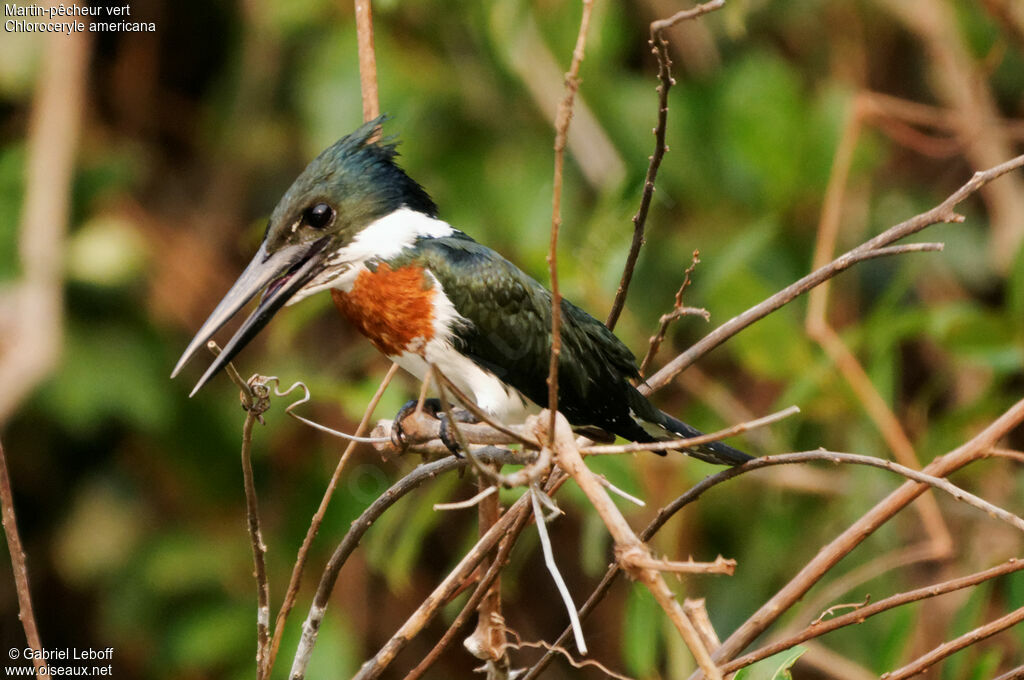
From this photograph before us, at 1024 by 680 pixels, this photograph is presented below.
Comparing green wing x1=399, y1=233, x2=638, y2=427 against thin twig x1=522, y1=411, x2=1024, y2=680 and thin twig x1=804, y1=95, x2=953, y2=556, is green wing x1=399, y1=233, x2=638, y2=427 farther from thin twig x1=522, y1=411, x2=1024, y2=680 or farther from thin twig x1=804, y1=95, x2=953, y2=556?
thin twig x1=804, y1=95, x2=953, y2=556

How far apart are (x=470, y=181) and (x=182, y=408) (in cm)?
113

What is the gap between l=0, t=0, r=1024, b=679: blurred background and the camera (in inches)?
112

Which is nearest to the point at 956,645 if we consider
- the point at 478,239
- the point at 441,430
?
the point at 441,430

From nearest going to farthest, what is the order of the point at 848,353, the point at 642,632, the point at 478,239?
the point at 642,632
the point at 848,353
the point at 478,239

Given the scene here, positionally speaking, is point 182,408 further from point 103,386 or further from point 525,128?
point 525,128

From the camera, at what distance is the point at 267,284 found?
1575 millimetres

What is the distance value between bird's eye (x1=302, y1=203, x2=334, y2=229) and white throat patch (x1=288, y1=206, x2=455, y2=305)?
50 mm

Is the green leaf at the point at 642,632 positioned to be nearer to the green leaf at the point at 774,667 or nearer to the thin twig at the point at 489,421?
the green leaf at the point at 774,667

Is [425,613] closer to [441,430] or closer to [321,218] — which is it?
[441,430]

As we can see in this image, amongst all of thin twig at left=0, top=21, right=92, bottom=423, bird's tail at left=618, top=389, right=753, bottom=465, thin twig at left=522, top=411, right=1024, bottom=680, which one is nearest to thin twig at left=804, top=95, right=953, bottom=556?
bird's tail at left=618, top=389, right=753, bottom=465

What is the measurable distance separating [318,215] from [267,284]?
127 millimetres

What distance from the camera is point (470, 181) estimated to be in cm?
315

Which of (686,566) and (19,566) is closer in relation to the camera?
(686,566)

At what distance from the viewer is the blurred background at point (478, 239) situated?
9.34ft
